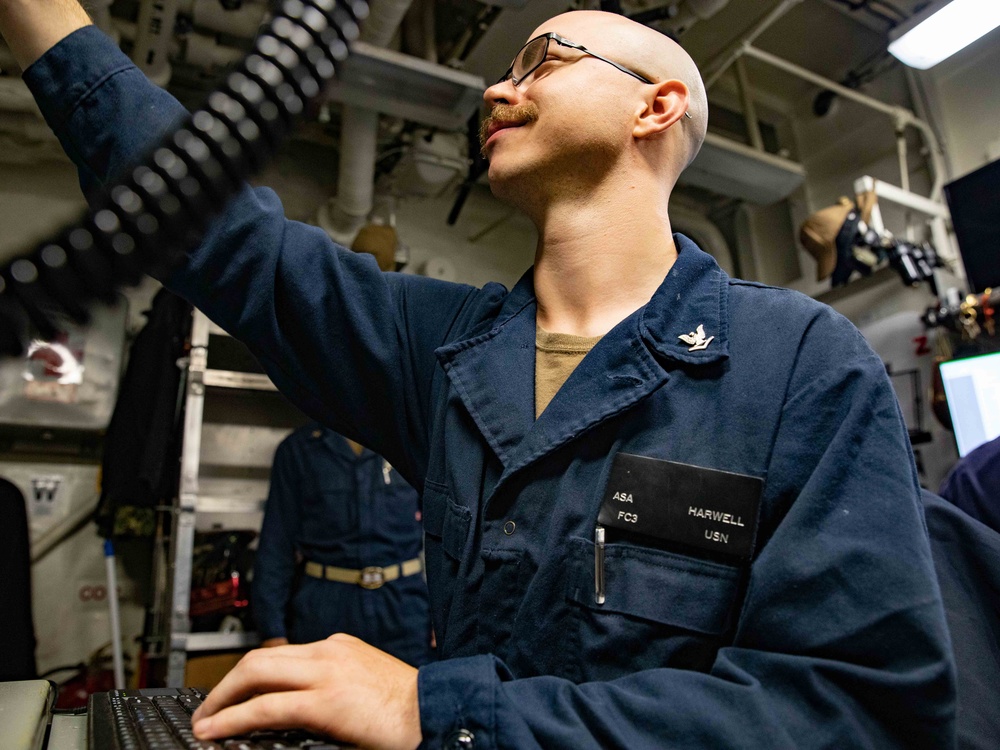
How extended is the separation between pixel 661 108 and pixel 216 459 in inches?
133

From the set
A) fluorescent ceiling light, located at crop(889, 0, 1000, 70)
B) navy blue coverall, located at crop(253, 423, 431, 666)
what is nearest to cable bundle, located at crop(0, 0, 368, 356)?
navy blue coverall, located at crop(253, 423, 431, 666)

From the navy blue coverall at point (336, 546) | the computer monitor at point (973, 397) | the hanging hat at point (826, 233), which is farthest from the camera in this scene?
the hanging hat at point (826, 233)

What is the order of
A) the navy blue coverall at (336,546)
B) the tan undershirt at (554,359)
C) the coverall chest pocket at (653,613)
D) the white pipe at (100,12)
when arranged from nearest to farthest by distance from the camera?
the coverall chest pocket at (653,613)
the tan undershirt at (554,359)
the white pipe at (100,12)
the navy blue coverall at (336,546)

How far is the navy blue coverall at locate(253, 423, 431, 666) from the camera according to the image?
2.95 m

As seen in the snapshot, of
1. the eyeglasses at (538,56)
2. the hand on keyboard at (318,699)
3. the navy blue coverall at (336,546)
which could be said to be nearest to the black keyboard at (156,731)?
the hand on keyboard at (318,699)

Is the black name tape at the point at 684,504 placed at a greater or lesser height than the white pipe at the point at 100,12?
lesser

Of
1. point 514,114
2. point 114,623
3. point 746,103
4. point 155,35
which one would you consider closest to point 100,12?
point 155,35

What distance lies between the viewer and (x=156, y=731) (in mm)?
620

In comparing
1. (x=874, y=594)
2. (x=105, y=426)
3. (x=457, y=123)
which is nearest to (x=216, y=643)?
(x=105, y=426)

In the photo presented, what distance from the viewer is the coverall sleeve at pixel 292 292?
901mm

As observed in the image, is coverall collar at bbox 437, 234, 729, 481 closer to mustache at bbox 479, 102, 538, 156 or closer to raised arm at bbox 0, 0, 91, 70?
mustache at bbox 479, 102, 538, 156

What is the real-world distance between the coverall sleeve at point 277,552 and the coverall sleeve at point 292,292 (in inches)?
81.6

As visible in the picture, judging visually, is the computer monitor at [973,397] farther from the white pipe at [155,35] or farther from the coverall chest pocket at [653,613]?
the white pipe at [155,35]

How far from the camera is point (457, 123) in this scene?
315 cm
